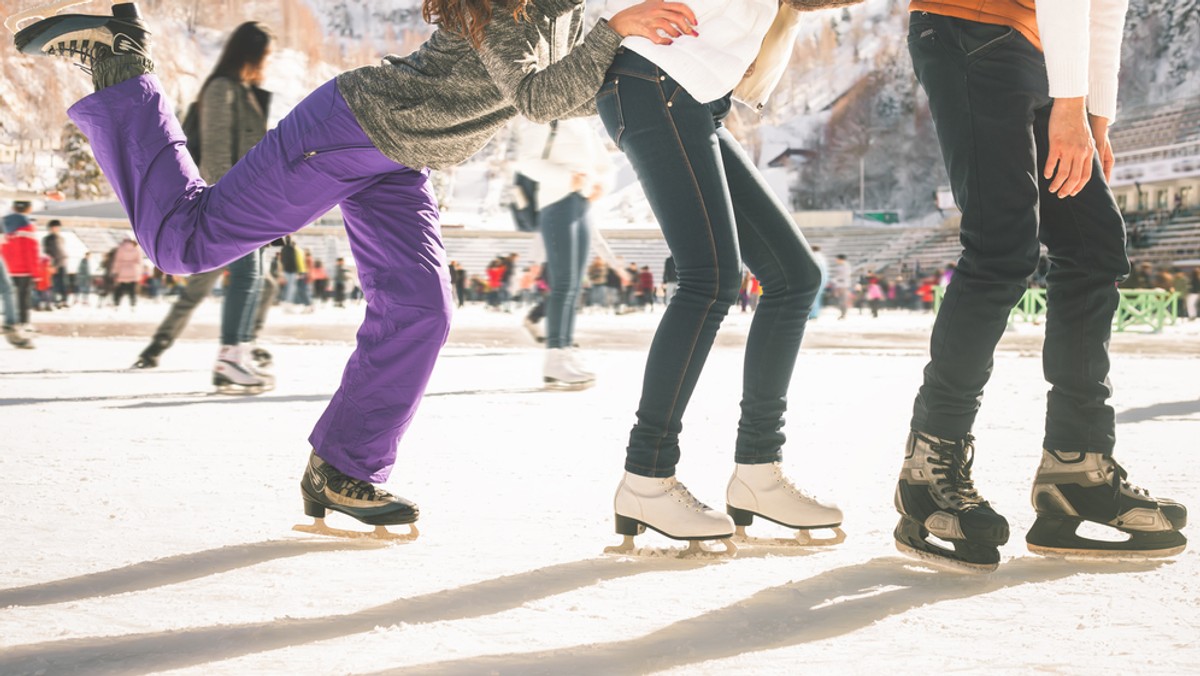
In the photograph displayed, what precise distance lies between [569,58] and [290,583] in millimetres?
951

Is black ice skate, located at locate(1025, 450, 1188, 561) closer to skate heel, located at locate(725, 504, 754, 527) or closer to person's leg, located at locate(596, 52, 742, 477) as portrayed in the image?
skate heel, located at locate(725, 504, 754, 527)

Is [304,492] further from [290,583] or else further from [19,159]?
[19,159]

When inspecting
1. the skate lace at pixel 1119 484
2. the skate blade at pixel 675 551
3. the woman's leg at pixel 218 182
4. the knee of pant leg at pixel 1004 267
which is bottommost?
the skate blade at pixel 675 551

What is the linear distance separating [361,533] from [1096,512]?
129 cm

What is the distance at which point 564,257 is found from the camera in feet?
15.5

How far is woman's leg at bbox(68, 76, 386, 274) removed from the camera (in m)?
1.94

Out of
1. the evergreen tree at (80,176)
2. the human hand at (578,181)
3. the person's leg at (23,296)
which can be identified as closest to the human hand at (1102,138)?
the human hand at (578,181)

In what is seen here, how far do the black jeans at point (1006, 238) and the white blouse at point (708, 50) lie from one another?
333mm

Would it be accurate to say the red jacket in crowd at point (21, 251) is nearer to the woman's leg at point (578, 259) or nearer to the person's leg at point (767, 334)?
the woman's leg at point (578, 259)

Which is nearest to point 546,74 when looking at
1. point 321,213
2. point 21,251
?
point 321,213

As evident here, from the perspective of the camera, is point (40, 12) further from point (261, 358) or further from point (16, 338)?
point (16, 338)

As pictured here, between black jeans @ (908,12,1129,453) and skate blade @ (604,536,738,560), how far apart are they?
1.31ft

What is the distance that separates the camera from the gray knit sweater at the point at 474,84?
5.92 ft

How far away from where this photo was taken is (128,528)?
6.59 ft
